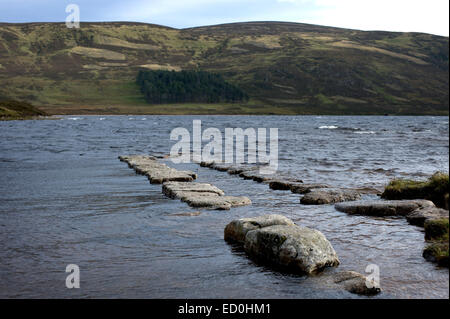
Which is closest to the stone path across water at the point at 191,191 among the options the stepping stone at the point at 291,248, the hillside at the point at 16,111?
the stepping stone at the point at 291,248

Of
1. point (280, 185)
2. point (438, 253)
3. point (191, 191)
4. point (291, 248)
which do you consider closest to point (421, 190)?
point (280, 185)

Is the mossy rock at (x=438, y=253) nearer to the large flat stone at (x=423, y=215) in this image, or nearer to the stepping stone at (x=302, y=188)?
the large flat stone at (x=423, y=215)

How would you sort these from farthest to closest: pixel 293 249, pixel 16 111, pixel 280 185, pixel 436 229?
1. pixel 16 111
2. pixel 280 185
3. pixel 436 229
4. pixel 293 249

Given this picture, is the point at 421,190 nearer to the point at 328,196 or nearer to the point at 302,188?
the point at 328,196

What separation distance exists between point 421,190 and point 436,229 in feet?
17.2

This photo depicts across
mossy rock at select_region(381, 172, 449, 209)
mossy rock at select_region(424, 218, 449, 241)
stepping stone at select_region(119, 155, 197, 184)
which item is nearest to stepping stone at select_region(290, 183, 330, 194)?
mossy rock at select_region(381, 172, 449, 209)

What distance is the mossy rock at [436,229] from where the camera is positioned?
1020cm

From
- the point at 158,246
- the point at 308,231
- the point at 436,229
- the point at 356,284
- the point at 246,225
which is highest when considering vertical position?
the point at 308,231

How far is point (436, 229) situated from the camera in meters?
10.5

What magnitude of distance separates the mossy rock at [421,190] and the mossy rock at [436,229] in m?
4.12

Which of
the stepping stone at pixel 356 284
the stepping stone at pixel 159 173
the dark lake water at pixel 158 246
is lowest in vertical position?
the dark lake water at pixel 158 246
